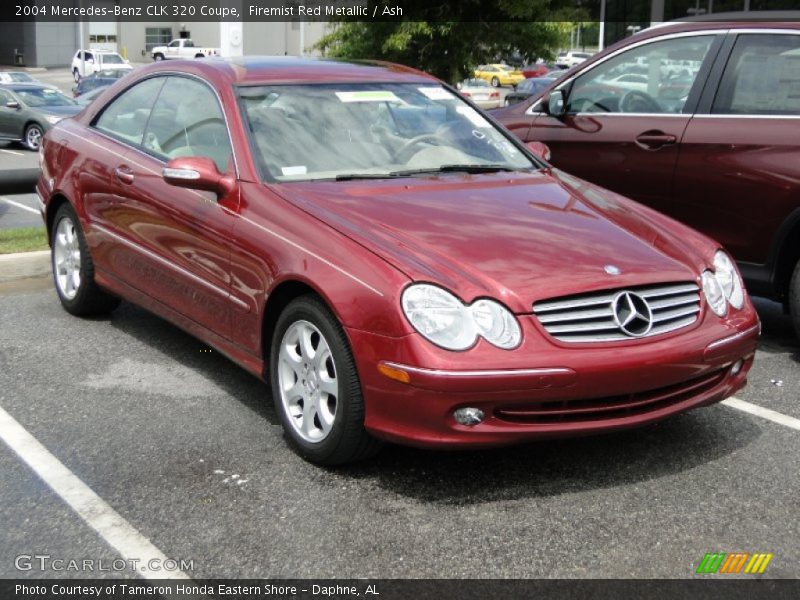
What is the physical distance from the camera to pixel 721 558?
3709 millimetres

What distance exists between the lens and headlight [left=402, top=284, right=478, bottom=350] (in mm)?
3961

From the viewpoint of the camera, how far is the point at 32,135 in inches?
922

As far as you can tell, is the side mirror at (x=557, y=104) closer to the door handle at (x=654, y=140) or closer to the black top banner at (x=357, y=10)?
the door handle at (x=654, y=140)

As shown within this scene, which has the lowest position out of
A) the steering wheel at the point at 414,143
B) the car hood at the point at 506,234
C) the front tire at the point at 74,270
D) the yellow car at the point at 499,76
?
the yellow car at the point at 499,76

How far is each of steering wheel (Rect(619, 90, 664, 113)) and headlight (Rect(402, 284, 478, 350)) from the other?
3180mm

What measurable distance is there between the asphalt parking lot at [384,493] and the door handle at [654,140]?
1.65 meters

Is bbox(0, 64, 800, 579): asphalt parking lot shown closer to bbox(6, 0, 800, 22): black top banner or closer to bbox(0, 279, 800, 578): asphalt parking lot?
bbox(0, 279, 800, 578): asphalt parking lot

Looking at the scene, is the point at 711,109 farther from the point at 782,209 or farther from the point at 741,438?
the point at 741,438

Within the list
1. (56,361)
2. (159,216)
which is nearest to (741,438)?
(159,216)

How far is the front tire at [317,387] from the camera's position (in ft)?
13.7

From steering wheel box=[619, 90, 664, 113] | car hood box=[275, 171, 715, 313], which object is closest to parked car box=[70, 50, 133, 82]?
steering wheel box=[619, 90, 664, 113]

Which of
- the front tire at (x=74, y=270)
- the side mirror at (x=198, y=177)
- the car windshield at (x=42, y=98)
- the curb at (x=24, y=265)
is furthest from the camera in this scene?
the car windshield at (x=42, y=98)

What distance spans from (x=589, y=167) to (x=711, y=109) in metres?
0.84

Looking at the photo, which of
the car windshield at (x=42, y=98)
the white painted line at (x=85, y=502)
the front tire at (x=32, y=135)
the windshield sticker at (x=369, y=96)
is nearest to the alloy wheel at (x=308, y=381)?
the white painted line at (x=85, y=502)
